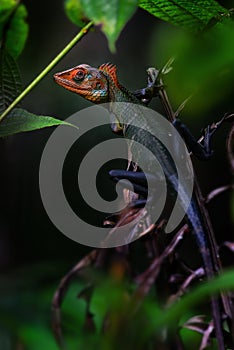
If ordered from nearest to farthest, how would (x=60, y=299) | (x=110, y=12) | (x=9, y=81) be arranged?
1. (x=110, y=12)
2. (x=9, y=81)
3. (x=60, y=299)

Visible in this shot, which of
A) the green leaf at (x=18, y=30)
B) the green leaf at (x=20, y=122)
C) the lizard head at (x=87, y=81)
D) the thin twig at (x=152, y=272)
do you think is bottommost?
the thin twig at (x=152, y=272)

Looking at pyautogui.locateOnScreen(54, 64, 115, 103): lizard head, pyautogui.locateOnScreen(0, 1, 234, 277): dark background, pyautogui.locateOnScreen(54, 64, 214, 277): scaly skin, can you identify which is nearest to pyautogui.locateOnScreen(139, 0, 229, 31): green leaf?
pyautogui.locateOnScreen(54, 64, 214, 277): scaly skin

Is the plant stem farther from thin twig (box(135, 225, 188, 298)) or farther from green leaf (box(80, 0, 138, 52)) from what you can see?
thin twig (box(135, 225, 188, 298))

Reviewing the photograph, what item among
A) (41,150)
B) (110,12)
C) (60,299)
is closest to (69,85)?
(60,299)

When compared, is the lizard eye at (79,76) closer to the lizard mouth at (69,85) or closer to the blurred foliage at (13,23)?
the lizard mouth at (69,85)

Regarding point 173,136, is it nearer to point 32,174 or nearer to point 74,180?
point 74,180

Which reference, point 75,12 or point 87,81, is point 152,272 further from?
point 87,81

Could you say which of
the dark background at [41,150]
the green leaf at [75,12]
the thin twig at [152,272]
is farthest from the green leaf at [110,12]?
the dark background at [41,150]

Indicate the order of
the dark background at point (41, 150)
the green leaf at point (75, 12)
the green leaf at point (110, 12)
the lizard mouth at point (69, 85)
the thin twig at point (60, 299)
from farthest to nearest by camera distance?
the dark background at point (41, 150) < the lizard mouth at point (69, 85) < the thin twig at point (60, 299) < the green leaf at point (75, 12) < the green leaf at point (110, 12)
